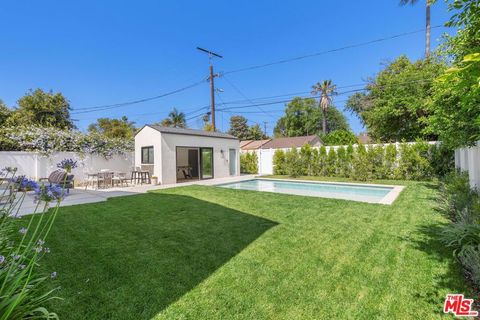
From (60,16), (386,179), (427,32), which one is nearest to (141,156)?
(60,16)

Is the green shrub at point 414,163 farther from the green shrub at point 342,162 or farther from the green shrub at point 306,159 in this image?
the green shrub at point 306,159

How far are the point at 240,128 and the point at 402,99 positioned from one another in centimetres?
3213

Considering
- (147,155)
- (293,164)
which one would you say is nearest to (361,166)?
(293,164)

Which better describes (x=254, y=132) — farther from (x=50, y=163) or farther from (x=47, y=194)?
(x=47, y=194)

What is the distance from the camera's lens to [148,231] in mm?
4715

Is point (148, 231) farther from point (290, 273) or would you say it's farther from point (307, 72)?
point (307, 72)

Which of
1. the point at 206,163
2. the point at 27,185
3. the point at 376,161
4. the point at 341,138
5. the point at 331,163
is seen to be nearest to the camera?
the point at 27,185

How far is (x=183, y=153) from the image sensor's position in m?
17.5

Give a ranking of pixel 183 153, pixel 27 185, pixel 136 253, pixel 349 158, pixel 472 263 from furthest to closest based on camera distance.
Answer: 1. pixel 183 153
2. pixel 349 158
3. pixel 136 253
4. pixel 472 263
5. pixel 27 185

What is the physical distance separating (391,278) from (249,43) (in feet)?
68.5

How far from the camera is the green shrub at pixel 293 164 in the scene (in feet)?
54.0

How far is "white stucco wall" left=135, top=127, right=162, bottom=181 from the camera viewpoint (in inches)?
510

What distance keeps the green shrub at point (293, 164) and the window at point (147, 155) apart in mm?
9049

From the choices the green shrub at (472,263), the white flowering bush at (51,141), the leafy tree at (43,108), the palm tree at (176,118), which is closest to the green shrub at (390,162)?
the green shrub at (472,263)
